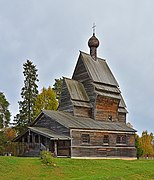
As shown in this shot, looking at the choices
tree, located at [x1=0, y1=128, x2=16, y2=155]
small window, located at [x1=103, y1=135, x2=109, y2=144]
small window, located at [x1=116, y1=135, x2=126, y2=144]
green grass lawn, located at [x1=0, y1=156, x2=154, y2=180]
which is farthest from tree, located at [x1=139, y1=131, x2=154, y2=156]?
green grass lawn, located at [x1=0, y1=156, x2=154, y2=180]

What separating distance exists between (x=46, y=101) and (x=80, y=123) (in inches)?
695

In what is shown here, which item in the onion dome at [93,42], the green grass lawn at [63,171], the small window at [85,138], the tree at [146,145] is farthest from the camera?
the tree at [146,145]

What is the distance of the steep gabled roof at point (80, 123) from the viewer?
38.4 metres

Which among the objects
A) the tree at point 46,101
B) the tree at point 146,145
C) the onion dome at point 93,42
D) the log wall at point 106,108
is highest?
the onion dome at point 93,42

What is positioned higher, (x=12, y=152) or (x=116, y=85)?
(x=116, y=85)

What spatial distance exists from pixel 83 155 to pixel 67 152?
2098 millimetres

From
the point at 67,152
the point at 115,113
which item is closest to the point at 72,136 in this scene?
the point at 67,152

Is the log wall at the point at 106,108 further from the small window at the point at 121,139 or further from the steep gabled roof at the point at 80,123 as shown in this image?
the small window at the point at 121,139

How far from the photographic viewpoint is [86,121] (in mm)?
42250

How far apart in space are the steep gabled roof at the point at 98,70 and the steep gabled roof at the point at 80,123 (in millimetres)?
6201

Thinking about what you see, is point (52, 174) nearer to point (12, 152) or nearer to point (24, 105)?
point (12, 152)

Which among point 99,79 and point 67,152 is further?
point 99,79

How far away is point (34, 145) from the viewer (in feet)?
122

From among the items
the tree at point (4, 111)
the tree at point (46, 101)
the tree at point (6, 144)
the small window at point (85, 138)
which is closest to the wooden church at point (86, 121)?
the small window at point (85, 138)
